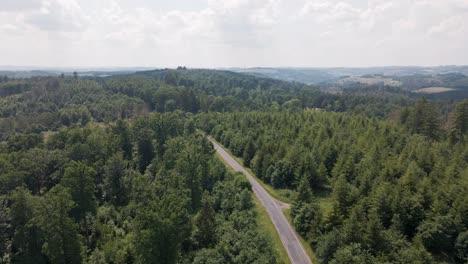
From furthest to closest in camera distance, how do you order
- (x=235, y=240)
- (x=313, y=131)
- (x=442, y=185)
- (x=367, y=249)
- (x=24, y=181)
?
(x=313, y=131), (x=24, y=181), (x=442, y=185), (x=235, y=240), (x=367, y=249)

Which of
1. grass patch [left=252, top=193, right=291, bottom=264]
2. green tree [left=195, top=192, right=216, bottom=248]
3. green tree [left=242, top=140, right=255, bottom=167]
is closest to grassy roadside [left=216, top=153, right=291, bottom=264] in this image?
grass patch [left=252, top=193, right=291, bottom=264]

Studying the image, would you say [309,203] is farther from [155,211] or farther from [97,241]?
[97,241]

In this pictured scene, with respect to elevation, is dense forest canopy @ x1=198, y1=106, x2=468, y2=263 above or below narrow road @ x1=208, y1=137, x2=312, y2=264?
above

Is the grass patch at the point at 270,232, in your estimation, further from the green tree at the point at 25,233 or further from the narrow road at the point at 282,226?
the green tree at the point at 25,233

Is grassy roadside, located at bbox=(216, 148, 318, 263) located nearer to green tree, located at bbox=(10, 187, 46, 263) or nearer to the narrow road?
the narrow road

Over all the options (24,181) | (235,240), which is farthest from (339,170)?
(24,181)

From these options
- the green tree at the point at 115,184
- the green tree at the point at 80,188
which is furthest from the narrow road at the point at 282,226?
the green tree at the point at 80,188
